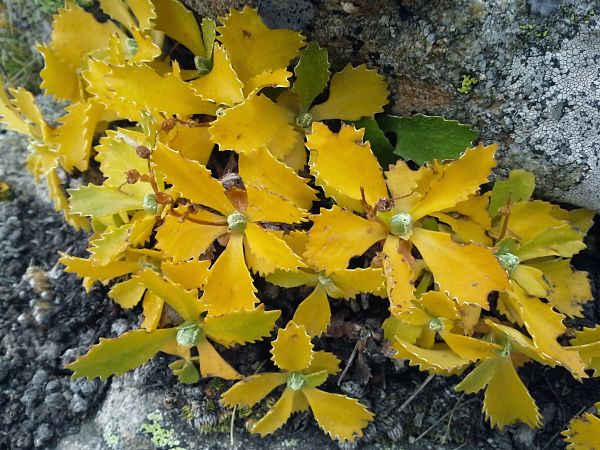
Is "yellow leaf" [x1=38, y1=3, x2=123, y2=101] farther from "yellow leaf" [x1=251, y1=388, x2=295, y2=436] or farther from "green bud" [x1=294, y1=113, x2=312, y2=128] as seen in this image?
"yellow leaf" [x1=251, y1=388, x2=295, y2=436]

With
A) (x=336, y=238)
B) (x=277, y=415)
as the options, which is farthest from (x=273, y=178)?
(x=277, y=415)

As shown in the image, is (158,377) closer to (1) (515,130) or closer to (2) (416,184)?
(2) (416,184)

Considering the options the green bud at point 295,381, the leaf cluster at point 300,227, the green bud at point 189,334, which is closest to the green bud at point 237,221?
the leaf cluster at point 300,227

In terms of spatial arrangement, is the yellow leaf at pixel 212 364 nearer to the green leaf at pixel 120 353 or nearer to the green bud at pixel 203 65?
the green leaf at pixel 120 353

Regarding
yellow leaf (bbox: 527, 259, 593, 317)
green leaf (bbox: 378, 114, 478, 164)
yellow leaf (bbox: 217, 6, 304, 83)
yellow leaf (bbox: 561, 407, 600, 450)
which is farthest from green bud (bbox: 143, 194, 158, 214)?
yellow leaf (bbox: 561, 407, 600, 450)

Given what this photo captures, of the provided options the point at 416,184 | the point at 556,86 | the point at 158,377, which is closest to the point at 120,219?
the point at 158,377

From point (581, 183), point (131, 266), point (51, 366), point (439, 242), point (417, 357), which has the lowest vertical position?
point (51, 366)
